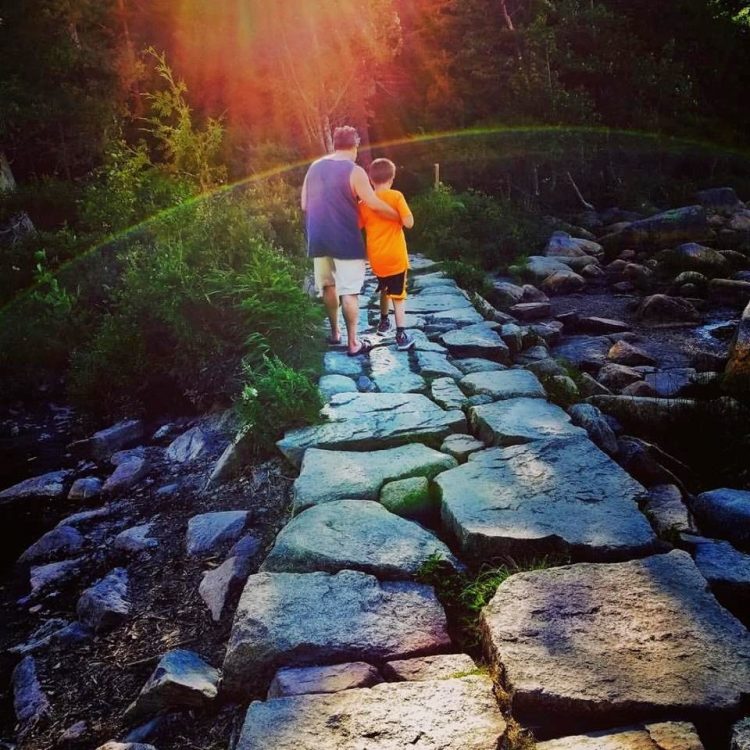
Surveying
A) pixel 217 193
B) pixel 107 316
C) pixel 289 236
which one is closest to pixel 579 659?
pixel 107 316

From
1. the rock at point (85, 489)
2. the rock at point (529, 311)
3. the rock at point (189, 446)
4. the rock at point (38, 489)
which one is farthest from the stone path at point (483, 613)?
the rock at point (529, 311)

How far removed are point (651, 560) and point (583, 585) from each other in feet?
1.09

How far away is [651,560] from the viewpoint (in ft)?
7.95

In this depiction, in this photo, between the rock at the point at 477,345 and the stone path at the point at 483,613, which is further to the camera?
the rock at the point at 477,345

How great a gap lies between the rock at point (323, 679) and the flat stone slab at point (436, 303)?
4915 millimetres

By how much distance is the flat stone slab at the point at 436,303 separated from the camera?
685 cm

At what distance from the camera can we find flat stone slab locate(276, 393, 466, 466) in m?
3.80

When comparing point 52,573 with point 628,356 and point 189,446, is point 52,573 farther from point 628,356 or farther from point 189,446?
point 628,356

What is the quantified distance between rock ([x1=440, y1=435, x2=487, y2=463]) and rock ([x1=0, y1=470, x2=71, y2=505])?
3.04 m

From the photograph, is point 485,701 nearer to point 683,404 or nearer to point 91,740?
point 91,740

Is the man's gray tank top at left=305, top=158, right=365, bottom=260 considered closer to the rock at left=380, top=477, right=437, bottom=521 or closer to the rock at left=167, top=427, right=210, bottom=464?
the rock at left=167, top=427, right=210, bottom=464

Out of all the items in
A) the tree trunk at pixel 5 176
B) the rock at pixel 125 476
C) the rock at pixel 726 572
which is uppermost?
the tree trunk at pixel 5 176

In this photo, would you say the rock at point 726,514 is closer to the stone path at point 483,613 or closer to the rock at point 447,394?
the stone path at point 483,613

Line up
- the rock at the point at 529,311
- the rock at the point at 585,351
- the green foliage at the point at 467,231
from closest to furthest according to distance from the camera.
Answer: the rock at the point at 585,351, the rock at the point at 529,311, the green foliage at the point at 467,231
